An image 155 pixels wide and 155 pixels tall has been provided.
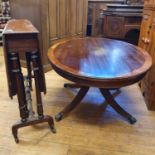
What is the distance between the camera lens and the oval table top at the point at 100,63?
4.55 ft

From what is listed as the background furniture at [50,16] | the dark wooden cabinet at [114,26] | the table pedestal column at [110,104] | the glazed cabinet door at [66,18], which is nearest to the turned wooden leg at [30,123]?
the table pedestal column at [110,104]

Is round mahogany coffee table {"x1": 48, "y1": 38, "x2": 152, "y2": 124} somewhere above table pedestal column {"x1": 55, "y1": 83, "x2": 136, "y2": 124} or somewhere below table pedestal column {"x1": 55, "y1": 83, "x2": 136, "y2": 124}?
above

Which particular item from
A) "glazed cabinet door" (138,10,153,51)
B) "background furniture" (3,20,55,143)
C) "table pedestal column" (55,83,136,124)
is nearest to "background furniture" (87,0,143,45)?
"glazed cabinet door" (138,10,153,51)

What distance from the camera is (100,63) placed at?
1604 millimetres

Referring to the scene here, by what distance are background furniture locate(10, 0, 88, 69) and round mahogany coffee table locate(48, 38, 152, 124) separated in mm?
744

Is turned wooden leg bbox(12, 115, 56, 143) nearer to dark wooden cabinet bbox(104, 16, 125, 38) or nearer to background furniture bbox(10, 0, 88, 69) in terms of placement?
background furniture bbox(10, 0, 88, 69)

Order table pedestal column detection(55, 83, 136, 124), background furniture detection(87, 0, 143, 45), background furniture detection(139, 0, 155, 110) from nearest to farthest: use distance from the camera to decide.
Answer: table pedestal column detection(55, 83, 136, 124), background furniture detection(139, 0, 155, 110), background furniture detection(87, 0, 143, 45)

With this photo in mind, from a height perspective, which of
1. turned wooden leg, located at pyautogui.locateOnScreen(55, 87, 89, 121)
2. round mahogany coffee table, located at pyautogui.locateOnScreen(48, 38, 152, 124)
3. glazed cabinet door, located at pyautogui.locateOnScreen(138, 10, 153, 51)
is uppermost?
glazed cabinet door, located at pyautogui.locateOnScreen(138, 10, 153, 51)

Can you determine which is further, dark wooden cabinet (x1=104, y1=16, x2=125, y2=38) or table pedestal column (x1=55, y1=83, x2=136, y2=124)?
dark wooden cabinet (x1=104, y1=16, x2=125, y2=38)

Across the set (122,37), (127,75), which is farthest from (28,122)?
(122,37)

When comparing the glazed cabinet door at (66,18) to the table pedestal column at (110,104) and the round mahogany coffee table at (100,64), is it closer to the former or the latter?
the round mahogany coffee table at (100,64)

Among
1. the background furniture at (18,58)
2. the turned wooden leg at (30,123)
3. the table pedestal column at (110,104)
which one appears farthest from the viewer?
the table pedestal column at (110,104)

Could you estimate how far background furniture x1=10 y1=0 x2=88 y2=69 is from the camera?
8.57ft

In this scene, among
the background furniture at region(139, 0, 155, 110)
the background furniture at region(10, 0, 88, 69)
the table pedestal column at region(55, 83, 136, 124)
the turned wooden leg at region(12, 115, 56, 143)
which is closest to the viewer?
the turned wooden leg at region(12, 115, 56, 143)
